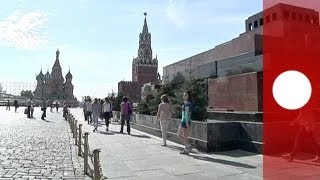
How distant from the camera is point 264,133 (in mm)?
10156

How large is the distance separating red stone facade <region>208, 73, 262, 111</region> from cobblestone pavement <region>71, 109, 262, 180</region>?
538 cm

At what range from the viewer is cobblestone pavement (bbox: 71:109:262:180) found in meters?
7.86

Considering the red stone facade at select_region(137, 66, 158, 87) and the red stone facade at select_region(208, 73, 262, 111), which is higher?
the red stone facade at select_region(137, 66, 158, 87)

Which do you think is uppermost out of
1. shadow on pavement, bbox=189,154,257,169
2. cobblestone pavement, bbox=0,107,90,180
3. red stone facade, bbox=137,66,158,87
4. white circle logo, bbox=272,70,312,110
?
red stone facade, bbox=137,66,158,87

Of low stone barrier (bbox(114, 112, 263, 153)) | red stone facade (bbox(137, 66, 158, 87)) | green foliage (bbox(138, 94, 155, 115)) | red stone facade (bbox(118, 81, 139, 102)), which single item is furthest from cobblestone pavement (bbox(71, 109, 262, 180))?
red stone facade (bbox(137, 66, 158, 87))

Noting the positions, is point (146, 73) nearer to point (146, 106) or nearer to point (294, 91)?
point (146, 106)

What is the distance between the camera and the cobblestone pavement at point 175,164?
25.8 feet

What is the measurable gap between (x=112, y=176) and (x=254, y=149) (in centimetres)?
443

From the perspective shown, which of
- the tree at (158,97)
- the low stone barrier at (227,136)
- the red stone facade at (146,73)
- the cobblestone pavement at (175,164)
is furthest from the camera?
the red stone facade at (146,73)

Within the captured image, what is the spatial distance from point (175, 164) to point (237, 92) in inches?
361

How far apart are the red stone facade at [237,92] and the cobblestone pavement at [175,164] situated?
5.38 meters

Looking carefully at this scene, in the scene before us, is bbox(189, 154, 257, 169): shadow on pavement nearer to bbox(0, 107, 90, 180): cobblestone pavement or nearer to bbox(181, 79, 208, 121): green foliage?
bbox(0, 107, 90, 180): cobblestone pavement
